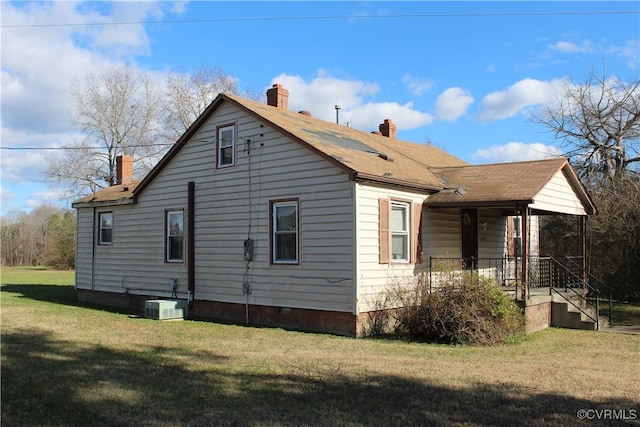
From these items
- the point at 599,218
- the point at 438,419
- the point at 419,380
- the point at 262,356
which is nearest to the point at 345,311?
the point at 262,356

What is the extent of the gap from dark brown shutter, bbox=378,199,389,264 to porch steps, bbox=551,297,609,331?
496cm

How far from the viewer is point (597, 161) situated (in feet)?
90.8

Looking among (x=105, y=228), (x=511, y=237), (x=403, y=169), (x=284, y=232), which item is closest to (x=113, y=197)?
(x=105, y=228)

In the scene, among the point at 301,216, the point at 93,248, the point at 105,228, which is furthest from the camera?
the point at 93,248

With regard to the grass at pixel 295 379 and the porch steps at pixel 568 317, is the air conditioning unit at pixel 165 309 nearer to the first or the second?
the grass at pixel 295 379

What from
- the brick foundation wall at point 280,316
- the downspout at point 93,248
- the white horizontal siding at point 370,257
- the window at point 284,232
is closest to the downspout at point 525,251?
the white horizontal siding at point 370,257

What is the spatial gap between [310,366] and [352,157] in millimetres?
5822

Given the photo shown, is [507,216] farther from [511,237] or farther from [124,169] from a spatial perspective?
[124,169]

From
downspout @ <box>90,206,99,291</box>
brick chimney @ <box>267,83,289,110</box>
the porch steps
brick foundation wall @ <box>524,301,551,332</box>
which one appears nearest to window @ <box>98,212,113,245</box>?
downspout @ <box>90,206,99,291</box>

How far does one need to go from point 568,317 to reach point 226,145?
32.7ft

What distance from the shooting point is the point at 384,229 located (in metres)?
12.5

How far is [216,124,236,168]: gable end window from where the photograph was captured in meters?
14.7

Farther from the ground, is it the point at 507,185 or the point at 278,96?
the point at 278,96

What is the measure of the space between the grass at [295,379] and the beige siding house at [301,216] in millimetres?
1550
